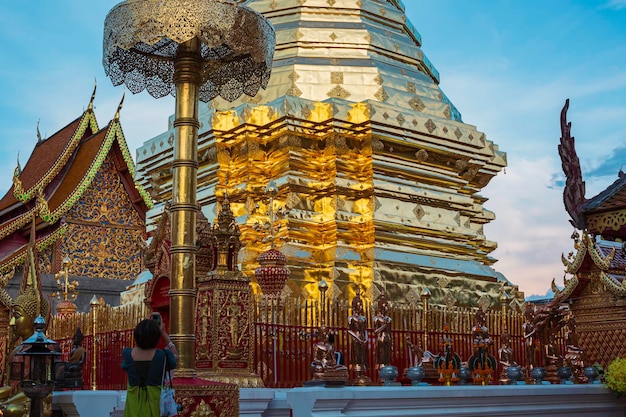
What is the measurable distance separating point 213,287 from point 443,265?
5322 mm

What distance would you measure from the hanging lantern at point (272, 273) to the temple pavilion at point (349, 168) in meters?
0.75

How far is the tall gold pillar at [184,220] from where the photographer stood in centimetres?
643

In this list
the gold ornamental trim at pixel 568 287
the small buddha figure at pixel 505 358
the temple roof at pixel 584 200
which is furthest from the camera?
the temple roof at pixel 584 200

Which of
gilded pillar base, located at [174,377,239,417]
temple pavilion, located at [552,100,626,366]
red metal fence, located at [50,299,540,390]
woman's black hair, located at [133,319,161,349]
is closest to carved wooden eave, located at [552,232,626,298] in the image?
temple pavilion, located at [552,100,626,366]

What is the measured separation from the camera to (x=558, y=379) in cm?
928

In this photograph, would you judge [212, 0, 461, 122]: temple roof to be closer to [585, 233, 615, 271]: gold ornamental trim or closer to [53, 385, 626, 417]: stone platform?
[585, 233, 615, 271]: gold ornamental trim

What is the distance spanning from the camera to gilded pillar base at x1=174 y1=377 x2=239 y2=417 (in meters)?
6.27

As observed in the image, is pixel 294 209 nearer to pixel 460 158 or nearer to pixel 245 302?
pixel 460 158

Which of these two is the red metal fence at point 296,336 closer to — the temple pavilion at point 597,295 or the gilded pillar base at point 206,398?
the temple pavilion at point 597,295

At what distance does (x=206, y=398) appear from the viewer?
6.41 metres

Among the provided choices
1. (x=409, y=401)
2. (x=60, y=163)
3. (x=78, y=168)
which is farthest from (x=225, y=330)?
(x=78, y=168)

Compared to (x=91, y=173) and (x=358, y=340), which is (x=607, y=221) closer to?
(x=358, y=340)

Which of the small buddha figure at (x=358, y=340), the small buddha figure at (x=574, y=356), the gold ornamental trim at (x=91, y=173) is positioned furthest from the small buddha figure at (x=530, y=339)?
the gold ornamental trim at (x=91, y=173)

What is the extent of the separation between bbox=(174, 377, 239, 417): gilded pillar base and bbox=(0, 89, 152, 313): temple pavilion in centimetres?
1255
